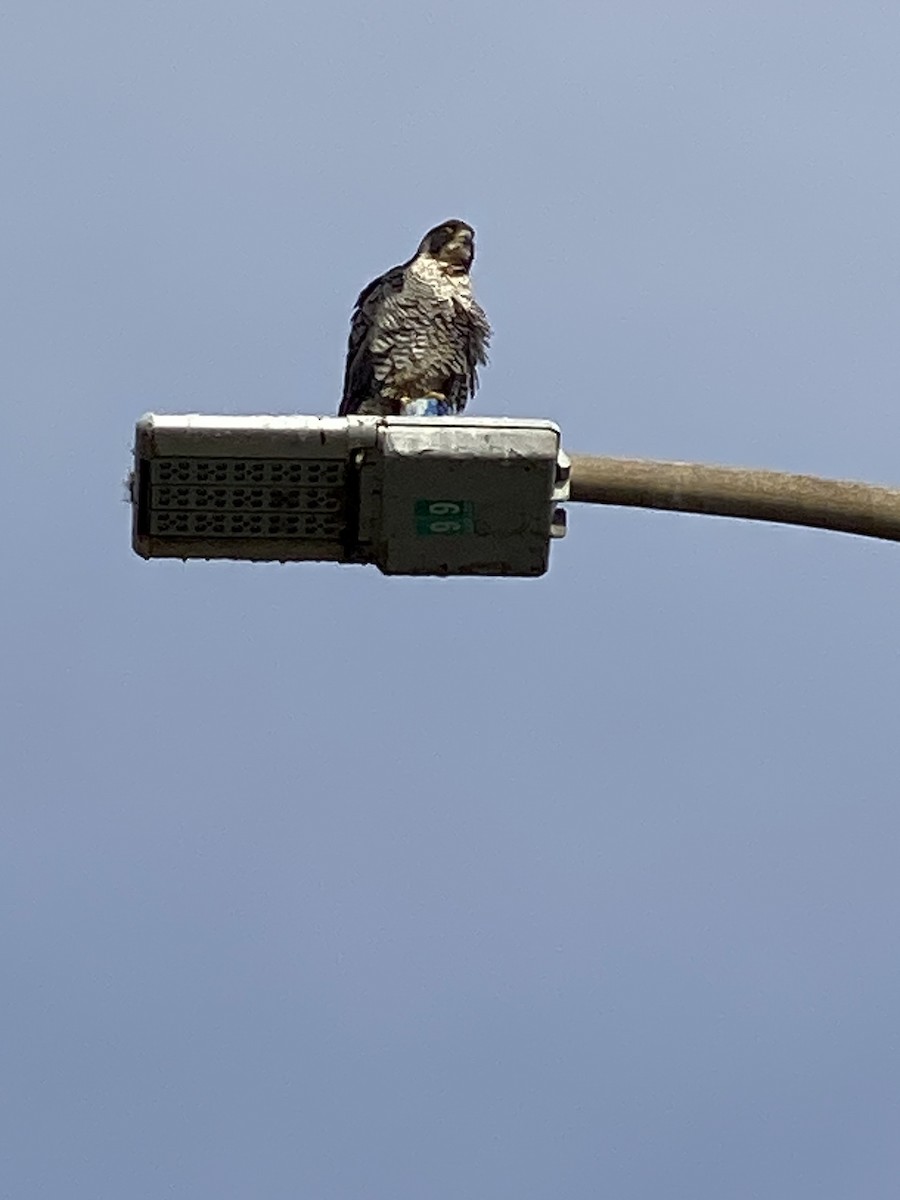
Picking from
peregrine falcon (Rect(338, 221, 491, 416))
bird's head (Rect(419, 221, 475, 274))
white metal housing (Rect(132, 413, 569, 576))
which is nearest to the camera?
white metal housing (Rect(132, 413, 569, 576))

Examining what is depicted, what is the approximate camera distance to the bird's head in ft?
32.3

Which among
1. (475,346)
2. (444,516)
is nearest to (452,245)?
(475,346)

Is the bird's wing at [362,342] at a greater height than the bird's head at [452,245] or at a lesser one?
lesser

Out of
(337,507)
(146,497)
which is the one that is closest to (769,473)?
(337,507)

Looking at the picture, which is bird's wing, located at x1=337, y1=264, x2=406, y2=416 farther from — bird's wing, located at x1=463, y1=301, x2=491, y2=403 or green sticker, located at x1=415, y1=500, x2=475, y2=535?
green sticker, located at x1=415, y1=500, x2=475, y2=535

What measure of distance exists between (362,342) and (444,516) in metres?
4.79

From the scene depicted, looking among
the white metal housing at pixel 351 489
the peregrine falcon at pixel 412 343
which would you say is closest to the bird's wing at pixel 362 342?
the peregrine falcon at pixel 412 343

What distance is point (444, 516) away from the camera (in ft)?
14.9

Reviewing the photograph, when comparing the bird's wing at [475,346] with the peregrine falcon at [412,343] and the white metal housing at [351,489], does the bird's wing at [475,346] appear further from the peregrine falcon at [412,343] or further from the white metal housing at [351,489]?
the white metal housing at [351,489]

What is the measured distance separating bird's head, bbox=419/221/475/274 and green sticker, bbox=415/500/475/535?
5.39 m

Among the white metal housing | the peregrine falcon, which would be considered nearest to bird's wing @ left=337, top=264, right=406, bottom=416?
the peregrine falcon

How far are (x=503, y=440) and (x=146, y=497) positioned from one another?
2.27 feet

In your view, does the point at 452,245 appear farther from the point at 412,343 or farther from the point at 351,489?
the point at 351,489

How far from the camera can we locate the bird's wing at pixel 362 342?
9180 millimetres
